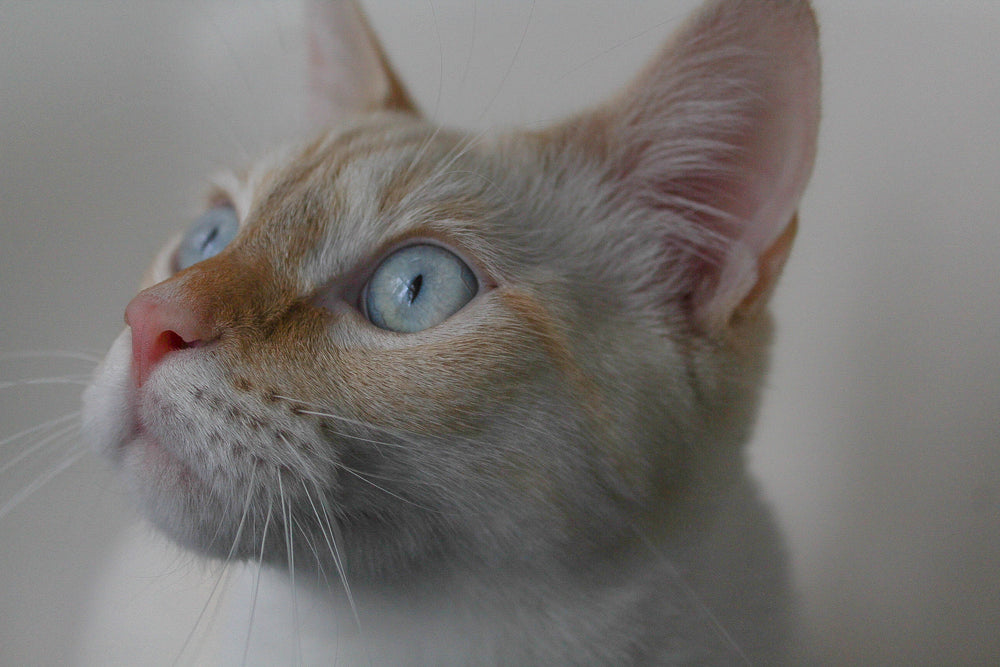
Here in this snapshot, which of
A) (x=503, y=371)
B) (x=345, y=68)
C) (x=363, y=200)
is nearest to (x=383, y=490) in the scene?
(x=503, y=371)

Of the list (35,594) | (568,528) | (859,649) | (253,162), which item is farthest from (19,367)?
(859,649)

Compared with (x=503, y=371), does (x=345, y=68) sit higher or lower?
higher

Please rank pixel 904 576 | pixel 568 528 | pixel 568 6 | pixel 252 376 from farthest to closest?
pixel 568 6 < pixel 904 576 < pixel 568 528 < pixel 252 376

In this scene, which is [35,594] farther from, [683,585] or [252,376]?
[683,585]

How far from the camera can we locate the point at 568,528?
2.26 ft

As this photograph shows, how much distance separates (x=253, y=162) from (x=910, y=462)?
904 millimetres

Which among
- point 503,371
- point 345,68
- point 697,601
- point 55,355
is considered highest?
point 345,68

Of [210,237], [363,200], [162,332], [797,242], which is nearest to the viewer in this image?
[162,332]

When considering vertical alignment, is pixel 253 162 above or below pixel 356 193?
above

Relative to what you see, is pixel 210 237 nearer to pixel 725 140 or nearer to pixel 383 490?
pixel 383 490

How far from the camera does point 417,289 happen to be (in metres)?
0.69

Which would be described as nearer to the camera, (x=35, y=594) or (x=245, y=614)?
(x=245, y=614)

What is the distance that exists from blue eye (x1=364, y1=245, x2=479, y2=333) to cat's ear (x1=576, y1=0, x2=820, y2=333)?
240mm

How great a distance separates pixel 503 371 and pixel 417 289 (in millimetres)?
116
